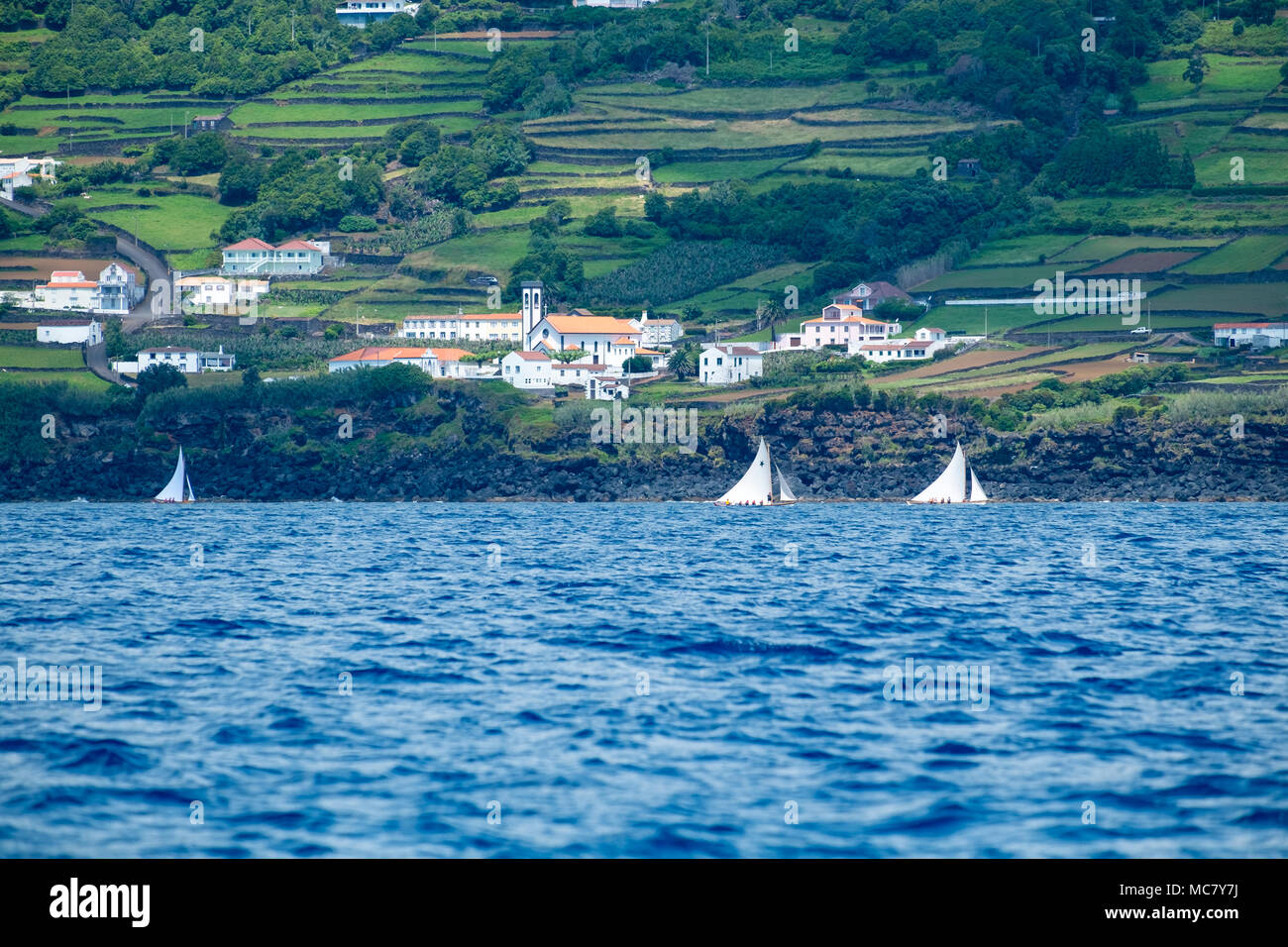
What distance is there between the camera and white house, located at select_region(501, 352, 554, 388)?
142125 millimetres

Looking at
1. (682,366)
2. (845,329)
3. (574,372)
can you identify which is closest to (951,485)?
(682,366)

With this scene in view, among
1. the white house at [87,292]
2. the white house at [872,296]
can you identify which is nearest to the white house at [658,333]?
the white house at [872,296]

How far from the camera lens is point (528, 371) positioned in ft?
468

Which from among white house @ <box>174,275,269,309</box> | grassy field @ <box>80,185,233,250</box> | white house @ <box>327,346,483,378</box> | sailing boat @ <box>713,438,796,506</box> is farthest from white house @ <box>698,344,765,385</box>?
grassy field @ <box>80,185,233,250</box>

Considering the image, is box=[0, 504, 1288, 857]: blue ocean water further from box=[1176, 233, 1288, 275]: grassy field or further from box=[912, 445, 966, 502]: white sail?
box=[1176, 233, 1288, 275]: grassy field

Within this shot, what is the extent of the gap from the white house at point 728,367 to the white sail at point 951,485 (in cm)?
3271

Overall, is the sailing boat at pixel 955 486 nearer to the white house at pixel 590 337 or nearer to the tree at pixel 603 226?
the white house at pixel 590 337

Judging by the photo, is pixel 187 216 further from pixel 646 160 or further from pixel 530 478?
pixel 530 478

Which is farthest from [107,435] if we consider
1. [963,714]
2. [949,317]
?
[963,714]

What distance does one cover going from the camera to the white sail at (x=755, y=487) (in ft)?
348

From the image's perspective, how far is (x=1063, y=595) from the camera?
1620 inches

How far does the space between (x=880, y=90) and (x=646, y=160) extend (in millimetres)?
34037

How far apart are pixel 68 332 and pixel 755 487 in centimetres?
7803

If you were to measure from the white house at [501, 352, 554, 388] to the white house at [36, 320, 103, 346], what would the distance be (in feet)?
136
